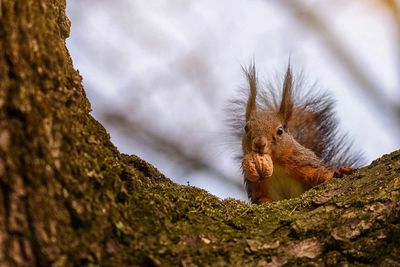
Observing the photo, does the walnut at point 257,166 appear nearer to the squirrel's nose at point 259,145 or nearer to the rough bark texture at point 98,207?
the squirrel's nose at point 259,145

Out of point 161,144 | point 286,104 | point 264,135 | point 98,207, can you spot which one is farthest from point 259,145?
point 98,207

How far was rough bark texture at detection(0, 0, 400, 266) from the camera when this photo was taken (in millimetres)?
1001

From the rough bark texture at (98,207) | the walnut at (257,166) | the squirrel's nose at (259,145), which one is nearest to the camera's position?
the rough bark texture at (98,207)

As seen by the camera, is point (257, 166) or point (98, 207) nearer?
point (98, 207)

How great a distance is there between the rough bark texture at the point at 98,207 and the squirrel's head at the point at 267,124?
5.55 feet

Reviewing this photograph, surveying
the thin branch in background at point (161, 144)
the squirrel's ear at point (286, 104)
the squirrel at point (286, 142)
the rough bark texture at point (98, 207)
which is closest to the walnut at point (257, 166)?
the squirrel at point (286, 142)

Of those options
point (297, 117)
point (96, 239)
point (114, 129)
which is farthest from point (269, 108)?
point (96, 239)

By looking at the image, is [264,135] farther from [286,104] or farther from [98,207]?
[98,207]

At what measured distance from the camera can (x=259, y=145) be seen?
3268mm

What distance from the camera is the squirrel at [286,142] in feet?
10.6

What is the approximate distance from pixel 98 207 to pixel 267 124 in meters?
2.41

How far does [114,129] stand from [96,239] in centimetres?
334

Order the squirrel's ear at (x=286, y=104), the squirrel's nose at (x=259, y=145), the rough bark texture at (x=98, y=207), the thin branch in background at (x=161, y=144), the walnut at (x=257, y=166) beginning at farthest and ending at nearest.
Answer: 1. the thin branch in background at (x=161, y=144)
2. the squirrel's ear at (x=286, y=104)
3. the squirrel's nose at (x=259, y=145)
4. the walnut at (x=257, y=166)
5. the rough bark texture at (x=98, y=207)

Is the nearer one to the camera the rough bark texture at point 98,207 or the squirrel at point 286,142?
the rough bark texture at point 98,207
